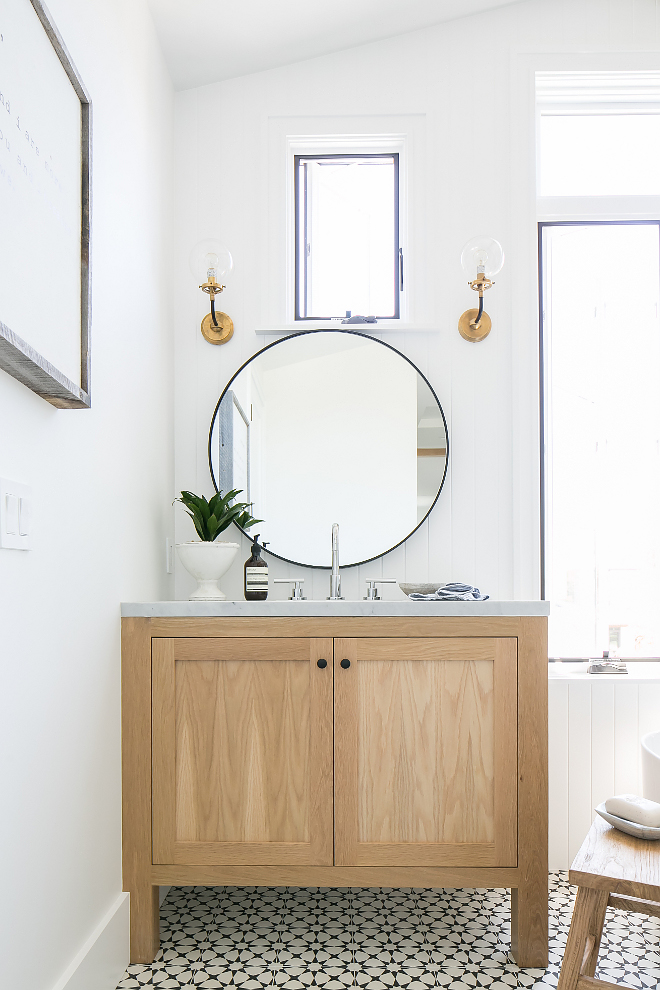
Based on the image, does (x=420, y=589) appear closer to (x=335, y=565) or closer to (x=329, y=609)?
(x=335, y=565)

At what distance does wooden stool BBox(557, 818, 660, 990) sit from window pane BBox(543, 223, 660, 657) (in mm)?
1157

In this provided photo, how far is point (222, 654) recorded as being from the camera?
75.8 inches

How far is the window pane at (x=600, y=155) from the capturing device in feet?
8.91

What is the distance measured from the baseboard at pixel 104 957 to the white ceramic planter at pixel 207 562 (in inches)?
32.2

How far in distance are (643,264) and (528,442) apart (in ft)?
2.60

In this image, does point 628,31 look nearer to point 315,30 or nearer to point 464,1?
point 464,1

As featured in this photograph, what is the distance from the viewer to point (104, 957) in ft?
5.56

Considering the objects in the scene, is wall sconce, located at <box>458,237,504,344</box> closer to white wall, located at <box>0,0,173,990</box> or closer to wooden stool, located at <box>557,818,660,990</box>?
white wall, located at <box>0,0,173,990</box>

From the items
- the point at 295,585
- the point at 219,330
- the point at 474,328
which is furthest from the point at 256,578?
the point at 474,328

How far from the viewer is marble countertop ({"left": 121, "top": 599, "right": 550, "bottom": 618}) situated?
1.93 meters

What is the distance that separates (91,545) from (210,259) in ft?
3.68

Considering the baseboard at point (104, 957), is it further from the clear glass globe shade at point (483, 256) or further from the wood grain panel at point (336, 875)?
the clear glass globe shade at point (483, 256)

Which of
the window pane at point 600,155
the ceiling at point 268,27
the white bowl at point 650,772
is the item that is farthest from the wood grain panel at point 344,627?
the ceiling at point 268,27

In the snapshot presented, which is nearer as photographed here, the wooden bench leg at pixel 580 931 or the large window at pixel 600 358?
the wooden bench leg at pixel 580 931
